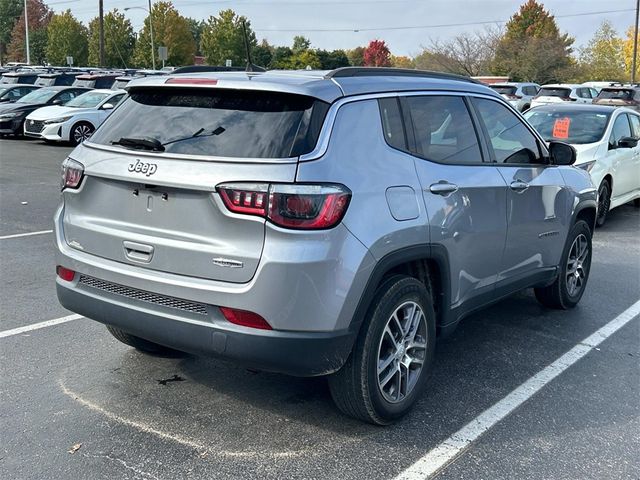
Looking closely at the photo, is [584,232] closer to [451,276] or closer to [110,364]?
[451,276]

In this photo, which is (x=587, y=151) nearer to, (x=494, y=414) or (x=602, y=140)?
(x=602, y=140)

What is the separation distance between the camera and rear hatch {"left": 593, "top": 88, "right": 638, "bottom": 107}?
23.3 meters

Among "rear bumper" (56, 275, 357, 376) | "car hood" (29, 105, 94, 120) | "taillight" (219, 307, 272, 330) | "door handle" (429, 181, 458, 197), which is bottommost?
"rear bumper" (56, 275, 357, 376)

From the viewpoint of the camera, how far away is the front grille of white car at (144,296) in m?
3.34

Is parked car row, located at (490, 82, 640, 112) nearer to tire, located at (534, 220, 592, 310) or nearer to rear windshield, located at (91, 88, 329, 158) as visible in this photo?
tire, located at (534, 220, 592, 310)

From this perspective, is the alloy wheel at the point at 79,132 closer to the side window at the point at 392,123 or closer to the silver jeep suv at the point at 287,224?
the silver jeep suv at the point at 287,224

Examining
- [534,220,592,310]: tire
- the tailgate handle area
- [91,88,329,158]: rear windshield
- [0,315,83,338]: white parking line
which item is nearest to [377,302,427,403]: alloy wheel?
[91,88,329,158]: rear windshield

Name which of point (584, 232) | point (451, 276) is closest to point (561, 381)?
point (451, 276)

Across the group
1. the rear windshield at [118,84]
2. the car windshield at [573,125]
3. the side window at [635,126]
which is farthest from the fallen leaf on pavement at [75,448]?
the rear windshield at [118,84]

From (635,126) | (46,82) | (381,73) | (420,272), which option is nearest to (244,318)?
(420,272)

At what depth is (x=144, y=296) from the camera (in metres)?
3.48

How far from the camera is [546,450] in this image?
3.57 m

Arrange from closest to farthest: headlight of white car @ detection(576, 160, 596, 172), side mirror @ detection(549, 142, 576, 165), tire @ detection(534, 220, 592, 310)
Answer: side mirror @ detection(549, 142, 576, 165) < tire @ detection(534, 220, 592, 310) < headlight of white car @ detection(576, 160, 596, 172)

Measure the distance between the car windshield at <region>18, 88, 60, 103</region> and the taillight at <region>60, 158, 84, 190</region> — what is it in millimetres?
18896
